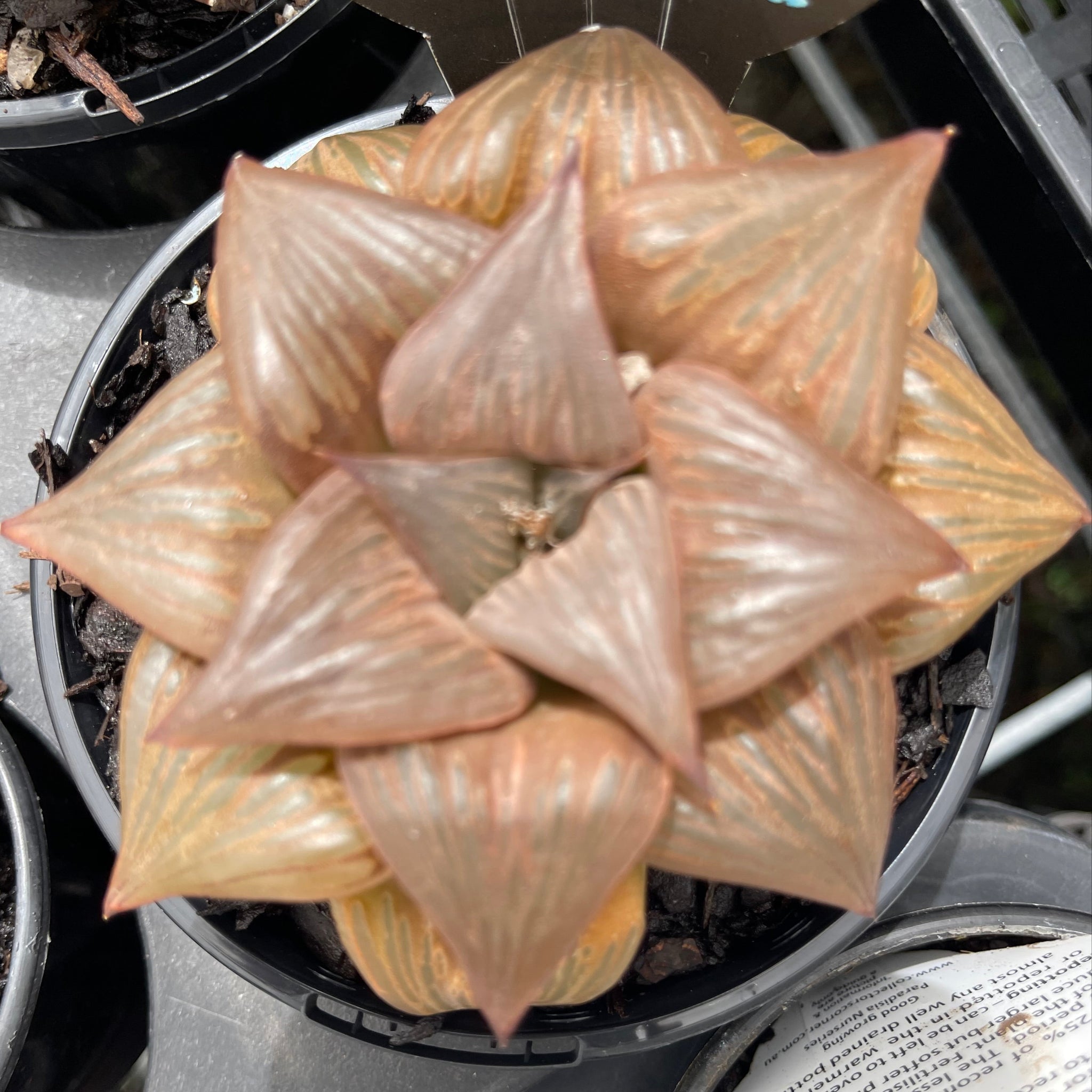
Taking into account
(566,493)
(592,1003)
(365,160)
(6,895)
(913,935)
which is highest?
(365,160)

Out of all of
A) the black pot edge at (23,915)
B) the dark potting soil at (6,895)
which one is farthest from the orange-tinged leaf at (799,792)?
the dark potting soil at (6,895)

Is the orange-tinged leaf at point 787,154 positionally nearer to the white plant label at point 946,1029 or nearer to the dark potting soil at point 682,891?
the dark potting soil at point 682,891

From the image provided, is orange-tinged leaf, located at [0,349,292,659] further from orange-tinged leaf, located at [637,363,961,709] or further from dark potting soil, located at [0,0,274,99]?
dark potting soil, located at [0,0,274,99]

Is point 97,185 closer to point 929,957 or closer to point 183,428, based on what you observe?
point 183,428

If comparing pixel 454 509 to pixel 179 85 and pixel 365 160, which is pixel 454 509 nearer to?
pixel 365 160

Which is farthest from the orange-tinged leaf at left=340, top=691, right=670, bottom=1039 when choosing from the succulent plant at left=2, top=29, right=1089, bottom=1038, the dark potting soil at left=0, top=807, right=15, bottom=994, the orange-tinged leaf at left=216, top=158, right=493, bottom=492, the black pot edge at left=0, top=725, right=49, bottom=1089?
the dark potting soil at left=0, top=807, right=15, bottom=994

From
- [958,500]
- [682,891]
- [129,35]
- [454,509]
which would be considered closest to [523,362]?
[454,509]
